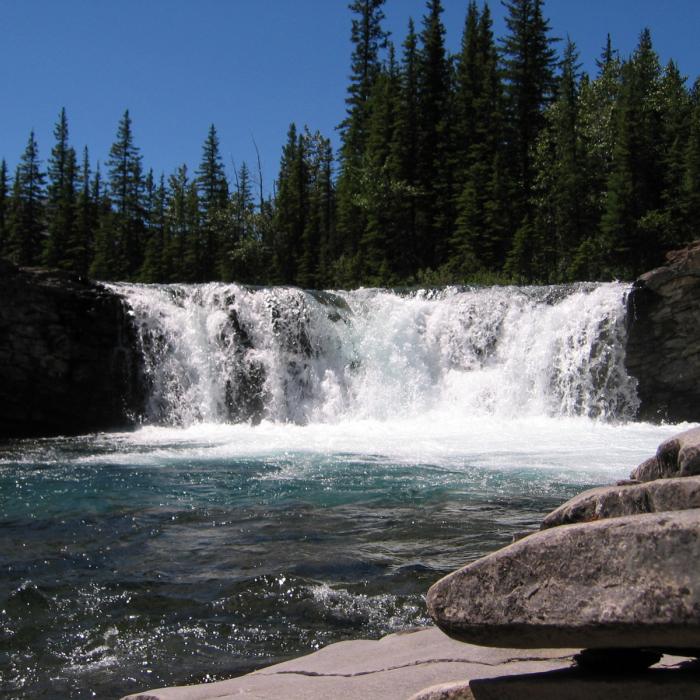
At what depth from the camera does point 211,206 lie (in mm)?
62344

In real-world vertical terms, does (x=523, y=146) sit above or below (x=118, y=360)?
above

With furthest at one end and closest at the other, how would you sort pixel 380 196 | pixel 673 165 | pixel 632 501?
pixel 380 196, pixel 673 165, pixel 632 501

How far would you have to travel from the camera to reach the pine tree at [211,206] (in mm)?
→ 58334

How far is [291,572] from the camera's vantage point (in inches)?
277

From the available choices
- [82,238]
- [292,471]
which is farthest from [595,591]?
[82,238]

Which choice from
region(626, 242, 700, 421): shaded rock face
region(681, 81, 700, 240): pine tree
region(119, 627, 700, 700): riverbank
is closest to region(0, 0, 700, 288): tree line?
region(681, 81, 700, 240): pine tree

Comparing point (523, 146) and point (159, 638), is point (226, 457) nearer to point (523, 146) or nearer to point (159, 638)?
point (159, 638)

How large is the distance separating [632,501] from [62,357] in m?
19.8

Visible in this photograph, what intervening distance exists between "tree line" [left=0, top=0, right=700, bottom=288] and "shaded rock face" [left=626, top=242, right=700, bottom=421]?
43.0ft

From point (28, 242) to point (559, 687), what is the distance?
2632 inches

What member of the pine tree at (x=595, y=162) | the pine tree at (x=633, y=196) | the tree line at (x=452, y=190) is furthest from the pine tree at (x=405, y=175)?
the pine tree at (x=633, y=196)

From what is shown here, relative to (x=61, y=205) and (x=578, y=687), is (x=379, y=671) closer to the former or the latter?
(x=578, y=687)

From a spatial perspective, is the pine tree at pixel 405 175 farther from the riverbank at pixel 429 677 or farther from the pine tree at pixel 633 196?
→ the riverbank at pixel 429 677

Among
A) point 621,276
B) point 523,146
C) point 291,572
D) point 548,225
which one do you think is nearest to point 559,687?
point 291,572
